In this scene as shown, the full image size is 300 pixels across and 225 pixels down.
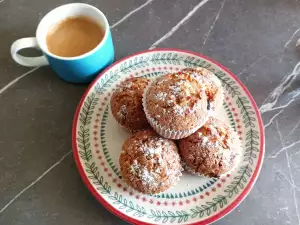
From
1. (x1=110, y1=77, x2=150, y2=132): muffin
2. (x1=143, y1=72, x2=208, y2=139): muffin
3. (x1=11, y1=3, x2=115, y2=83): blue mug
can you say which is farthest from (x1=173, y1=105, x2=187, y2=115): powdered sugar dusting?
(x1=11, y1=3, x2=115, y2=83): blue mug

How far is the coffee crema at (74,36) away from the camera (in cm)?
102

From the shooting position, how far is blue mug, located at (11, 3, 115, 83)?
0.97 m

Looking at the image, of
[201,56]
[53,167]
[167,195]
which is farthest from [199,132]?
[53,167]

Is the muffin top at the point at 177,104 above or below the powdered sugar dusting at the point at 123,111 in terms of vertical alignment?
above

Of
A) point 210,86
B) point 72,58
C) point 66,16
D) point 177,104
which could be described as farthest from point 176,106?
point 66,16

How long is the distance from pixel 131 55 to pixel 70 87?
0.67 ft

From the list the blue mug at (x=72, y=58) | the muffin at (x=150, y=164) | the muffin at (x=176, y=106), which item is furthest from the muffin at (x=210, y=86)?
the blue mug at (x=72, y=58)

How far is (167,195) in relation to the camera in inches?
35.3

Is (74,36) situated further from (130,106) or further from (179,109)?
(179,109)

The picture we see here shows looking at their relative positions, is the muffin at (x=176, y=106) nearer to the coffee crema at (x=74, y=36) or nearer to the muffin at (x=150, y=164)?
the muffin at (x=150, y=164)

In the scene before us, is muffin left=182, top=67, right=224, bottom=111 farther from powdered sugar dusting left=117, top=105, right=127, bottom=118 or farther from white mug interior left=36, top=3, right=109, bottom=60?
white mug interior left=36, top=3, right=109, bottom=60

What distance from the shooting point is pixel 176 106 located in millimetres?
810

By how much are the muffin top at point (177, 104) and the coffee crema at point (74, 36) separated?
0.93 ft

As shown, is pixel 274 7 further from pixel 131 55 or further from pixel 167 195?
pixel 167 195
